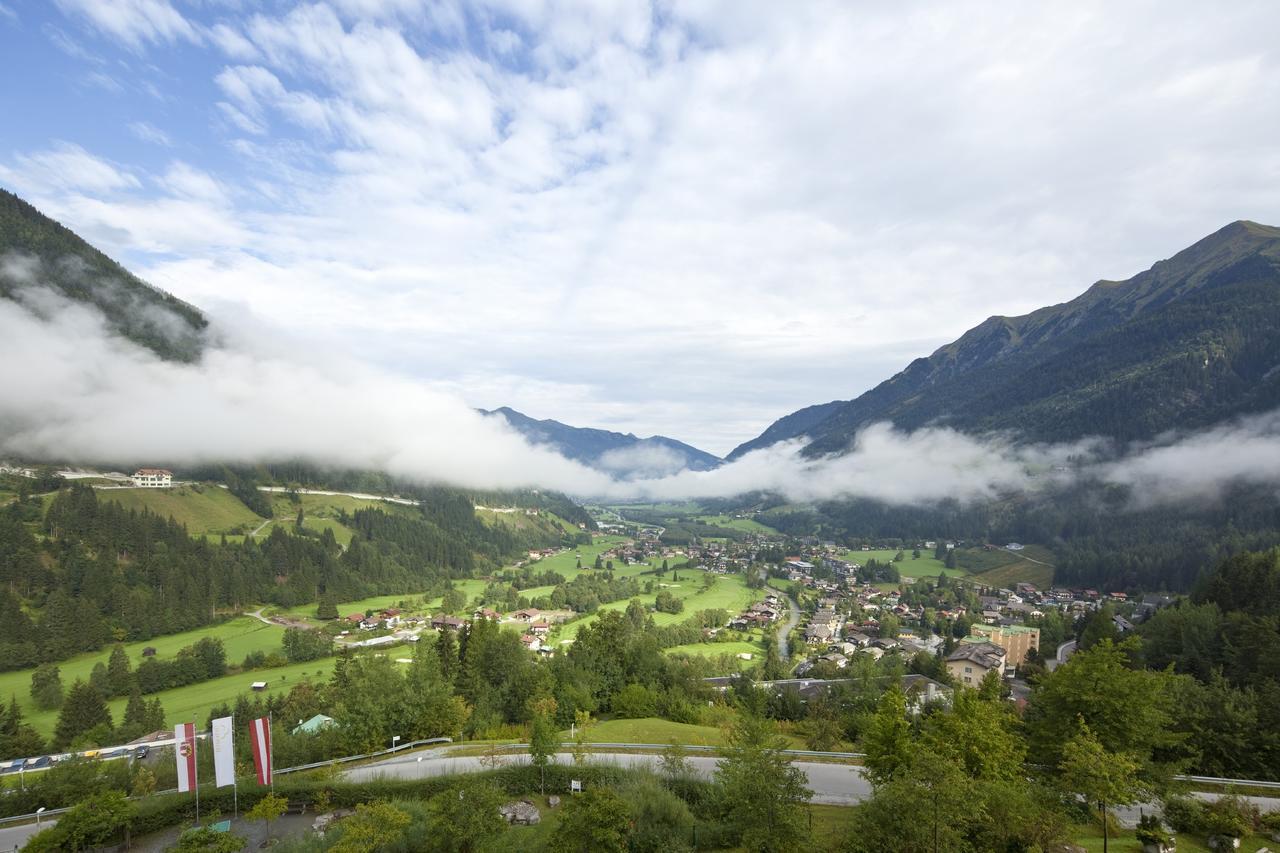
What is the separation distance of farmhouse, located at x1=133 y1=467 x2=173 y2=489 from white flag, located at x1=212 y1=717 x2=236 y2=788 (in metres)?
140

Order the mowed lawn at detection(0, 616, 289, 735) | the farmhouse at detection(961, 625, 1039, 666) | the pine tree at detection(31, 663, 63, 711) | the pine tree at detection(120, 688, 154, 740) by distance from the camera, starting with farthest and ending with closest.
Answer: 1. the farmhouse at detection(961, 625, 1039, 666)
2. the pine tree at detection(31, 663, 63, 711)
3. the mowed lawn at detection(0, 616, 289, 735)
4. the pine tree at detection(120, 688, 154, 740)

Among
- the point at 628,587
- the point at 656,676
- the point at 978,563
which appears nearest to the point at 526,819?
the point at 656,676

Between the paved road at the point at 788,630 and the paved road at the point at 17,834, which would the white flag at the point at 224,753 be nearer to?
the paved road at the point at 17,834

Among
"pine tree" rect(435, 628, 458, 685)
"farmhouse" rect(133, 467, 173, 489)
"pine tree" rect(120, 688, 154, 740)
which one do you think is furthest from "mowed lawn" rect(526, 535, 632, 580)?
"pine tree" rect(435, 628, 458, 685)

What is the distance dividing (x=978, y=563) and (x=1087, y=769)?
145557mm

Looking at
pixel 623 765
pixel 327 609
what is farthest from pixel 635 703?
pixel 327 609

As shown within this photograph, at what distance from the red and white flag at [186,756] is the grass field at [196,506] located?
11500 centimetres

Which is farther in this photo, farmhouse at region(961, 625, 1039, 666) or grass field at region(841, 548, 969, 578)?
grass field at region(841, 548, 969, 578)

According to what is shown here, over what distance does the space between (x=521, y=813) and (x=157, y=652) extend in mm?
75031

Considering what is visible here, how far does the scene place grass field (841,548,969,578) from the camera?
445ft

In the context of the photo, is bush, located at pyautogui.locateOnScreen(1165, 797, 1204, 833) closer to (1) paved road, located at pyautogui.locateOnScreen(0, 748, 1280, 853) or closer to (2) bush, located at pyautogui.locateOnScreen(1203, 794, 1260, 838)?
(2) bush, located at pyautogui.locateOnScreen(1203, 794, 1260, 838)

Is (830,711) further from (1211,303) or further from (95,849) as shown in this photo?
(1211,303)

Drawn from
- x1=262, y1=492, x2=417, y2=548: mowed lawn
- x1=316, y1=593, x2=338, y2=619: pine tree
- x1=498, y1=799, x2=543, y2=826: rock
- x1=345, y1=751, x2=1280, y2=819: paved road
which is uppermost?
x1=262, y1=492, x2=417, y2=548: mowed lawn

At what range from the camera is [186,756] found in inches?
941
